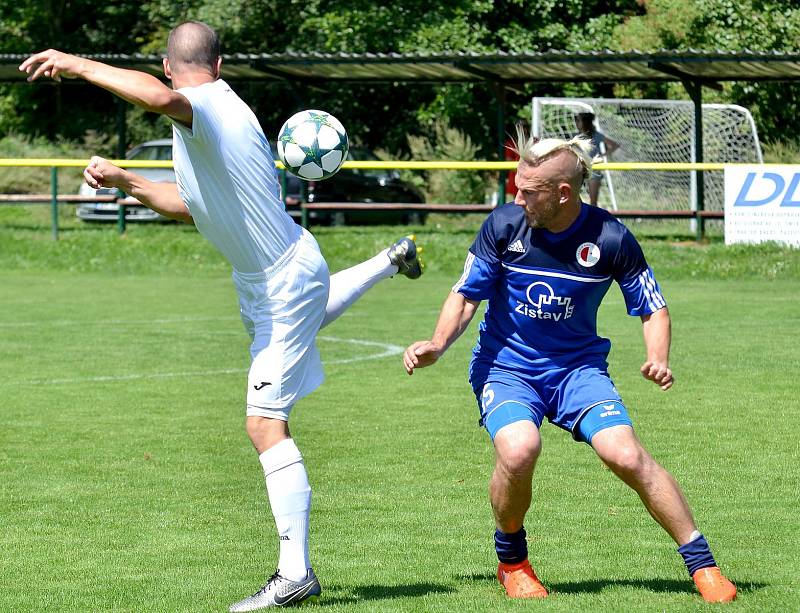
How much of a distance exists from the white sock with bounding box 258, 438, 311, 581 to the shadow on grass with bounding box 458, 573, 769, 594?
0.81 metres

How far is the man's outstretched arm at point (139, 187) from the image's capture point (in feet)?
18.5

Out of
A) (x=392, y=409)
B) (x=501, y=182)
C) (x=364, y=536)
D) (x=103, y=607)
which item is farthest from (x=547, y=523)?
(x=501, y=182)

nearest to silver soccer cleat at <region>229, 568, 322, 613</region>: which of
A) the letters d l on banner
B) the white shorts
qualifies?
the white shorts

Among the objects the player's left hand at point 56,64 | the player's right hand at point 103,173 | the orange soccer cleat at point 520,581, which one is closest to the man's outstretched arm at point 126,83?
the player's left hand at point 56,64

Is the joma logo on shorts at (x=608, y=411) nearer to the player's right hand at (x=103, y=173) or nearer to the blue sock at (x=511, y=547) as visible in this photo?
the blue sock at (x=511, y=547)

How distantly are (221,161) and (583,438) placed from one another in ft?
5.72

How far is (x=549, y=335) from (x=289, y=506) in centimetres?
123

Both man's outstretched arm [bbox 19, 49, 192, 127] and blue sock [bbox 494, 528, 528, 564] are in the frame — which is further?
blue sock [bbox 494, 528, 528, 564]

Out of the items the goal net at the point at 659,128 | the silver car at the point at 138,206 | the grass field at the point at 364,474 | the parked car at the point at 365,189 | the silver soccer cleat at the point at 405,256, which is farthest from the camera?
the parked car at the point at 365,189

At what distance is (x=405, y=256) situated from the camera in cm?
641

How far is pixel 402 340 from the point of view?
46.4 feet

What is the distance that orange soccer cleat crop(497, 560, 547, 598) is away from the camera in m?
5.48

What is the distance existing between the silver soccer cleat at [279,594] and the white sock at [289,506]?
1.1 inches

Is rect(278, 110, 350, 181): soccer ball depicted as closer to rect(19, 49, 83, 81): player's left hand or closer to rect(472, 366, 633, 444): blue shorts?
rect(472, 366, 633, 444): blue shorts
